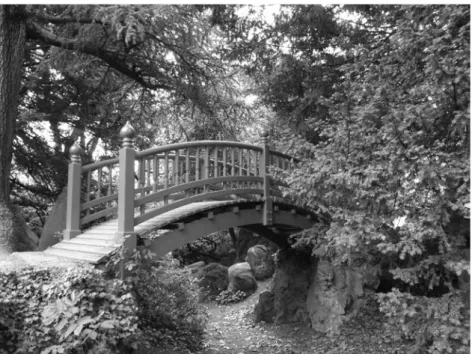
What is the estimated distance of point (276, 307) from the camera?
8742mm

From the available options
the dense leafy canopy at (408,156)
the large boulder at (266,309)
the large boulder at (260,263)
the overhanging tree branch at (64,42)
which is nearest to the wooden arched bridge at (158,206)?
the dense leafy canopy at (408,156)

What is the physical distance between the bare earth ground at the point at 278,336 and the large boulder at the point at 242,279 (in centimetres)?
168

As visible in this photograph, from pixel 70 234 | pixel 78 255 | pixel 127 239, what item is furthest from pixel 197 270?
pixel 127 239

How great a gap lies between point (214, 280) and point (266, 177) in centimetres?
598

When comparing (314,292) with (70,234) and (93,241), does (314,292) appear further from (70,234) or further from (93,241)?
(70,234)

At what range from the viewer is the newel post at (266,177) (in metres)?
7.07

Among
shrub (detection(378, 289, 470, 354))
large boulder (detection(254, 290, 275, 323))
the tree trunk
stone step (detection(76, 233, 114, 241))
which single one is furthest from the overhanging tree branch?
shrub (detection(378, 289, 470, 354))

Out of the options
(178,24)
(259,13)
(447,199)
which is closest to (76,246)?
(178,24)

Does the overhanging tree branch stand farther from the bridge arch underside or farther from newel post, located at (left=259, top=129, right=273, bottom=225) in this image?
the bridge arch underside

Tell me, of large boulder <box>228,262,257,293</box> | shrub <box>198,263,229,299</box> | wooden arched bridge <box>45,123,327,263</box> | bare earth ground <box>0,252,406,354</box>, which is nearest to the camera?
wooden arched bridge <box>45,123,327,263</box>

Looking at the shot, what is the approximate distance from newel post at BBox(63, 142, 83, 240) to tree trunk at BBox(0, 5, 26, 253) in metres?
1.13

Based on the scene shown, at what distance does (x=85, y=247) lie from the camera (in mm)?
5277

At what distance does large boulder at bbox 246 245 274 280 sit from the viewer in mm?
12055

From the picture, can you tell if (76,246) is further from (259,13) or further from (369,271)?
(259,13)
